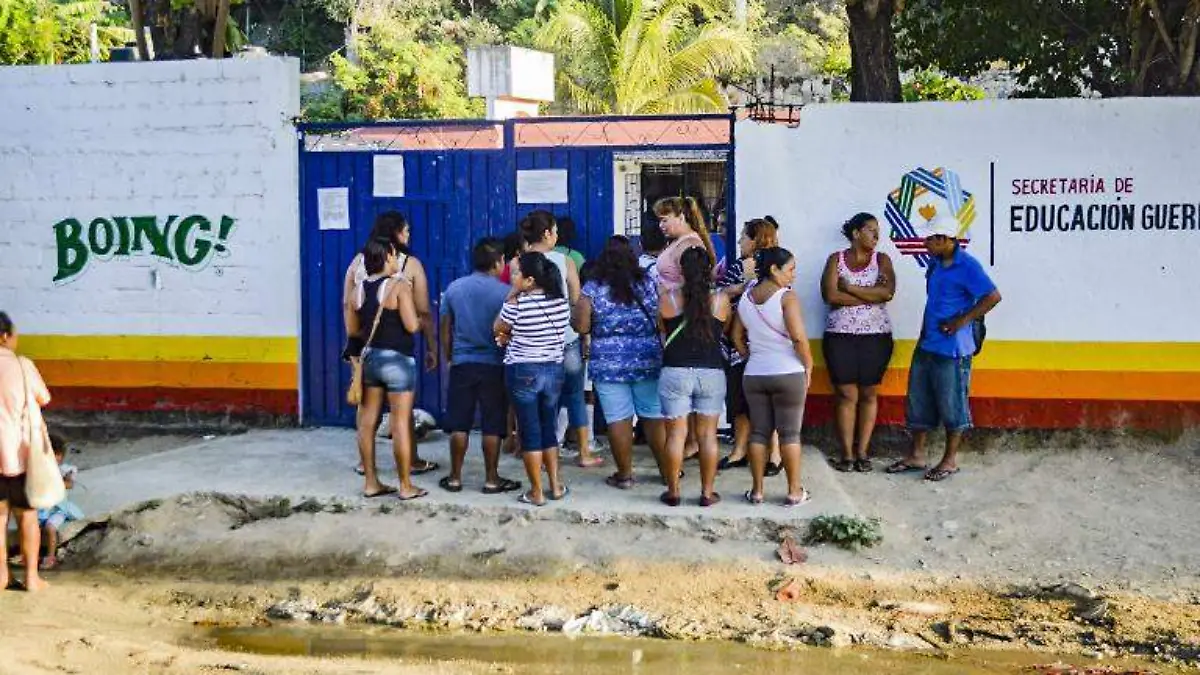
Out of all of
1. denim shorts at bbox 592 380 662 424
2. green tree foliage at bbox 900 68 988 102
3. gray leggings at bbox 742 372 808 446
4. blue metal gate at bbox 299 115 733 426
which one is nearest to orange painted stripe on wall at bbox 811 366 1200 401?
gray leggings at bbox 742 372 808 446

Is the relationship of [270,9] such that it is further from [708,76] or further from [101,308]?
[101,308]

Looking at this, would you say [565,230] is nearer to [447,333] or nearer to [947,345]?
[447,333]

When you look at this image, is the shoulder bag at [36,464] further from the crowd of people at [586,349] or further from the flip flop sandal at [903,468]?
the flip flop sandal at [903,468]

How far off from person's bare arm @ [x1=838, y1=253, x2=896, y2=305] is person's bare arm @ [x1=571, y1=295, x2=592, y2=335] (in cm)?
197

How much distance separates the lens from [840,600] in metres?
7.19

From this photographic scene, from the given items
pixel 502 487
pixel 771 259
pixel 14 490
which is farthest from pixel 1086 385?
pixel 14 490

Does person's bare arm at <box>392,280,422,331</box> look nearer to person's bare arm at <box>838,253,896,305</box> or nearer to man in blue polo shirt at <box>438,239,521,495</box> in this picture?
man in blue polo shirt at <box>438,239,521,495</box>

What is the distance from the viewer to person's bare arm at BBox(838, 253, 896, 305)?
926 cm

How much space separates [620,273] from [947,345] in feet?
7.71

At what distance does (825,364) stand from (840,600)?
9.07ft

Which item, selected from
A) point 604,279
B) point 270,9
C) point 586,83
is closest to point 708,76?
point 586,83

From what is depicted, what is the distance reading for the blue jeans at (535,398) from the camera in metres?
8.03

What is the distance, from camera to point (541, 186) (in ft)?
32.8

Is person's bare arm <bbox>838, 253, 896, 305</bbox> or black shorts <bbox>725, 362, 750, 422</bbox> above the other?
person's bare arm <bbox>838, 253, 896, 305</bbox>
